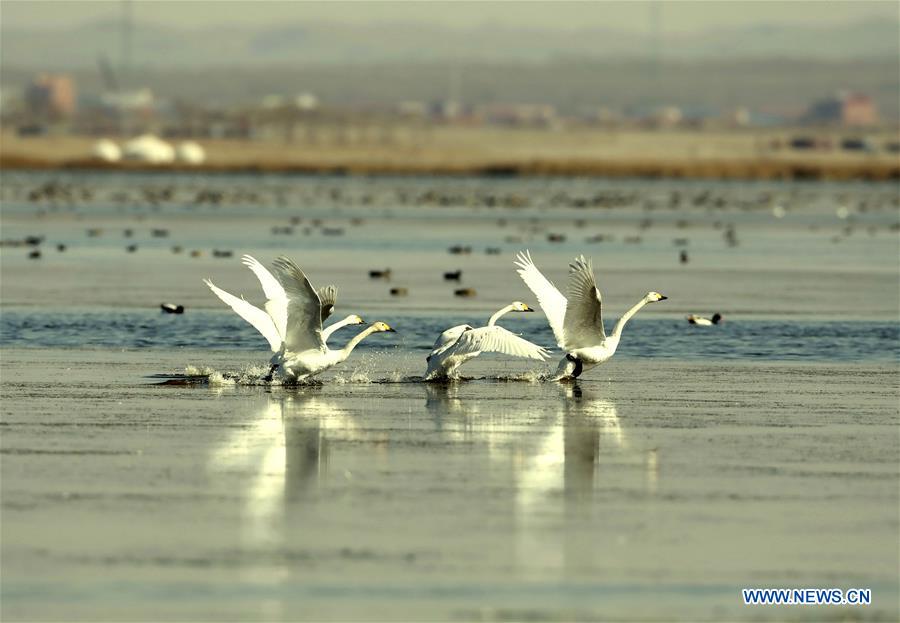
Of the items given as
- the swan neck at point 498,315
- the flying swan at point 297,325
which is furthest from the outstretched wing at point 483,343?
the flying swan at point 297,325

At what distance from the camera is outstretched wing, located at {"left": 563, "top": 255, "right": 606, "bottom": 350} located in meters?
19.5

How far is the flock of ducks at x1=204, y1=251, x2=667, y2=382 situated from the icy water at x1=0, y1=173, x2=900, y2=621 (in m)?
0.35

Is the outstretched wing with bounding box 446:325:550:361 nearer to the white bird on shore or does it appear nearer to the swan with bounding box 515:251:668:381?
the swan with bounding box 515:251:668:381

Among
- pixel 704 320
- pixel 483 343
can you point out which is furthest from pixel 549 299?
pixel 704 320

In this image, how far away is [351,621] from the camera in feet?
31.7

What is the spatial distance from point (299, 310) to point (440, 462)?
15.0ft

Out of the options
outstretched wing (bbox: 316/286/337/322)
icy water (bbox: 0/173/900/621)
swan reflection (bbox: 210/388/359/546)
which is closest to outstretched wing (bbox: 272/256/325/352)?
outstretched wing (bbox: 316/286/337/322)

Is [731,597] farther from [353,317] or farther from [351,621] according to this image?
[353,317]

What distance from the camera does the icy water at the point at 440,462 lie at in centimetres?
1034

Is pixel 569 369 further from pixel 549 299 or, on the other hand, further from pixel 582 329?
pixel 549 299

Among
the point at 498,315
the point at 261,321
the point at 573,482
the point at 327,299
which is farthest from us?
the point at 498,315

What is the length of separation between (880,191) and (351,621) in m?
97.5

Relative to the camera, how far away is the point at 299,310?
18422mm

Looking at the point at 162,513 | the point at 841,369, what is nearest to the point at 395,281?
the point at 841,369
